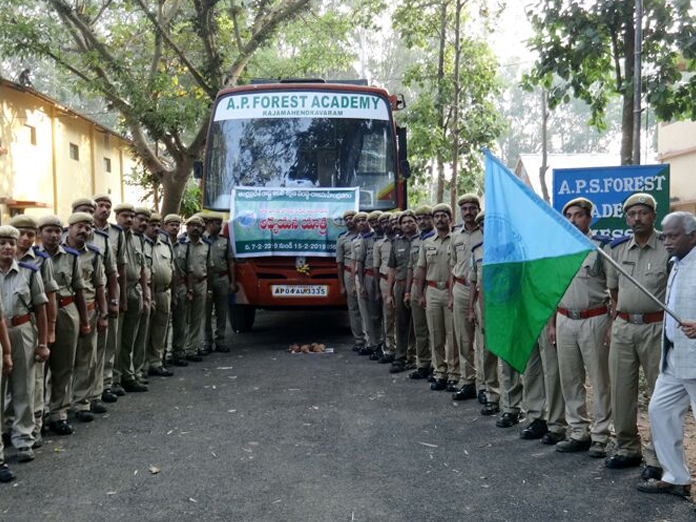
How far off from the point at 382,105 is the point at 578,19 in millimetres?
3289

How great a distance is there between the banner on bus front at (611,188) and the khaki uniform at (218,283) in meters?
4.71

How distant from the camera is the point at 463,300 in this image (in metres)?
7.34

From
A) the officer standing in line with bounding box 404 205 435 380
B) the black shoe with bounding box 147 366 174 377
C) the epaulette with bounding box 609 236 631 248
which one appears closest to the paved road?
the officer standing in line with bounding box 404 205 435 380

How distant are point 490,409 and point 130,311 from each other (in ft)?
12.3

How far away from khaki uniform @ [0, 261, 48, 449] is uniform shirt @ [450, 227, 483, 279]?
12.1 feet

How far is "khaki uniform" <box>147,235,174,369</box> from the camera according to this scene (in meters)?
8.55

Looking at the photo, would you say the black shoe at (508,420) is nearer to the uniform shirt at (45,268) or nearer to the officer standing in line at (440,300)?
the officer standing in line at (440,300)

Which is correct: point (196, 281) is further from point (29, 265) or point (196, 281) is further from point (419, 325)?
point (29, 265)

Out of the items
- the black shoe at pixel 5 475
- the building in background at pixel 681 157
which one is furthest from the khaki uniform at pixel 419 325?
the building in background at pixel 681 157

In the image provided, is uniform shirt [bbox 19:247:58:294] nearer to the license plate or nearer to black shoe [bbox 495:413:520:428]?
black shoe [bbox 495:413:520:428]

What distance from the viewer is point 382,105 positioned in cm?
1079

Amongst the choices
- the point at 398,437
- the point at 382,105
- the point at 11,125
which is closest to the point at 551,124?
the point at 11,125

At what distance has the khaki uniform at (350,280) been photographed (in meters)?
9.80

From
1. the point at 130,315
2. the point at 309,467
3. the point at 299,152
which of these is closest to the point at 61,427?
the point at 130,315
